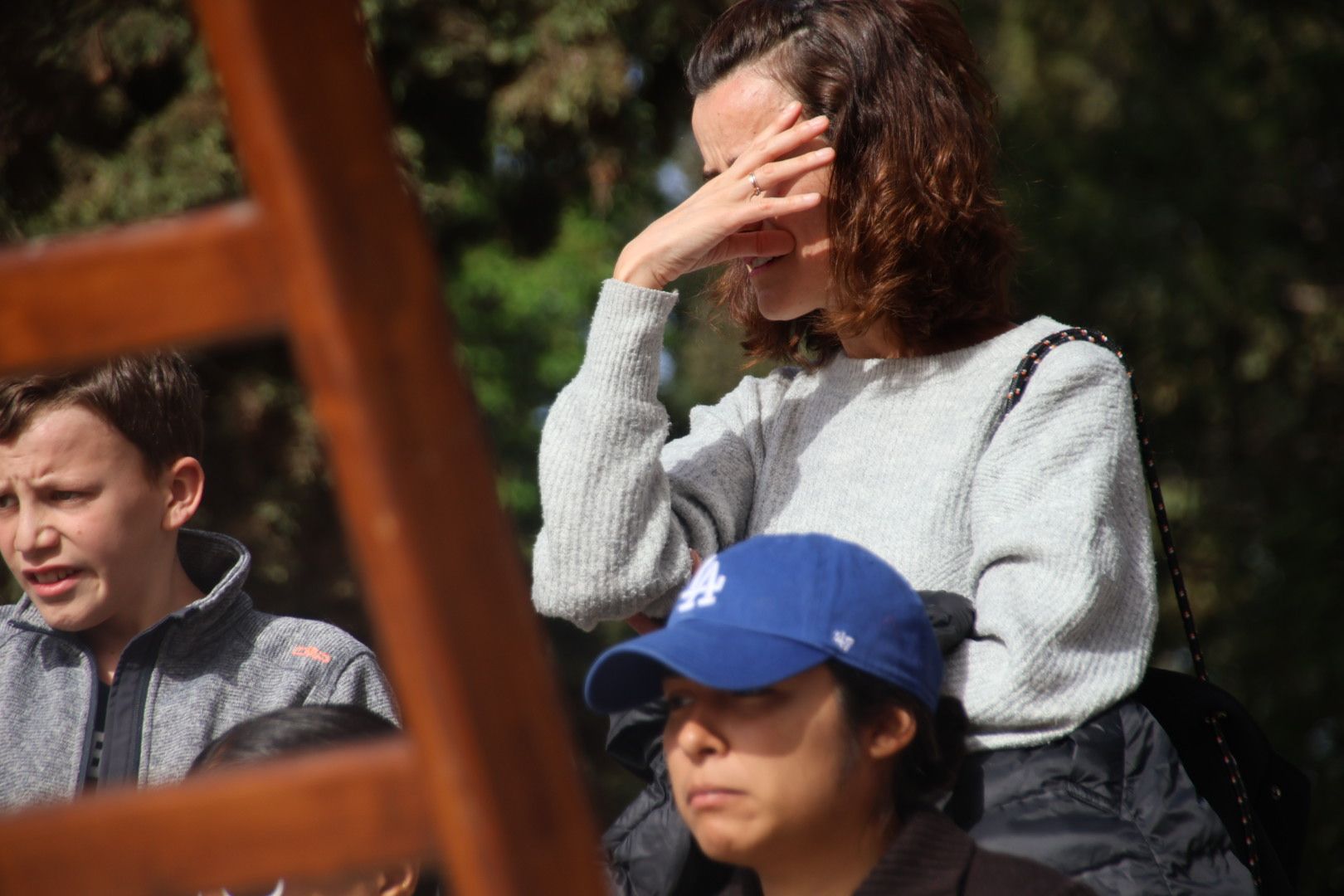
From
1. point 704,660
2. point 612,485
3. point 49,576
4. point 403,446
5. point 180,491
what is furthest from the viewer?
point 180,491

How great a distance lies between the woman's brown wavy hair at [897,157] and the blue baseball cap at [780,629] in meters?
0.41

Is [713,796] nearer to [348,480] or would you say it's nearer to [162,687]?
[348,480]

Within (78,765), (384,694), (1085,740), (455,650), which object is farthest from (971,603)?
(78,765)

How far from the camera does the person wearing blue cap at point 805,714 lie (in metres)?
1.34

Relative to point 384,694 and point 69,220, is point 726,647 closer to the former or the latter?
point 384,694

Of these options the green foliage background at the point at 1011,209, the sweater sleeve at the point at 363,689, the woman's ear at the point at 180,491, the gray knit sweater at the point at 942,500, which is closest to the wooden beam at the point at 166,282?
the gray knit sweater at the point at 942,500

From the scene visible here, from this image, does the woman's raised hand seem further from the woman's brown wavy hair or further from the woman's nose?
the woman's nose

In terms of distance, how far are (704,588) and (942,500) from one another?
1.11 ft

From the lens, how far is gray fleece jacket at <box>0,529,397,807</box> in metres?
1.85

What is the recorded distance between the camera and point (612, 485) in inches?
62.2

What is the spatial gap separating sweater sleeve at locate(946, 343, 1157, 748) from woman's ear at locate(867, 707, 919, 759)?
7 cm

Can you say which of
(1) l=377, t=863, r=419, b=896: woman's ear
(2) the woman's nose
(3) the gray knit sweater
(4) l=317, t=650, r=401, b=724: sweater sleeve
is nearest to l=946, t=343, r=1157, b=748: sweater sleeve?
(3) the gray knit sweater

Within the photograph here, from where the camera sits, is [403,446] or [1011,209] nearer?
[403,446]

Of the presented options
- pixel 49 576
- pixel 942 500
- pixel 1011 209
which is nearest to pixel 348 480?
pixel 942 500
